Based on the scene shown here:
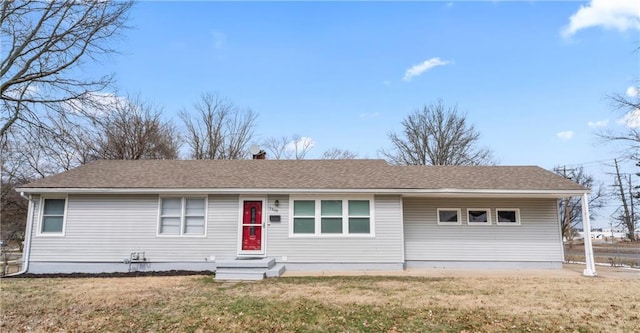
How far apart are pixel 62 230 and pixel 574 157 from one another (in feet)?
129

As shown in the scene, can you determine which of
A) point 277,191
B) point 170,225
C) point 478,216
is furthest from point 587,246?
point 170,225

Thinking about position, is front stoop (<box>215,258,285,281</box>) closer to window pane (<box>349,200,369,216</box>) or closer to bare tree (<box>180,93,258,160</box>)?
window pane (<box>349,200,369,216</box>)

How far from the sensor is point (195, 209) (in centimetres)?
1130

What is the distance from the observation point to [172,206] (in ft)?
37.1

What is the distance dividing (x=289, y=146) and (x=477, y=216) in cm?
2329

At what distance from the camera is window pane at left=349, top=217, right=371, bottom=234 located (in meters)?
11.1

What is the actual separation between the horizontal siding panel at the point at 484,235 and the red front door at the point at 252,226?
16.2 ft

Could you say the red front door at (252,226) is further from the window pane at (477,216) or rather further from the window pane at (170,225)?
the window pane at (477,216)

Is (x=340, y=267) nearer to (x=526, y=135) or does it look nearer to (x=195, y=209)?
(x=195, y=209)

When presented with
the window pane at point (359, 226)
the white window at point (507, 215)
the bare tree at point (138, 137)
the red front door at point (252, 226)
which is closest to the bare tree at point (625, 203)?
the white window at point (507, 215)

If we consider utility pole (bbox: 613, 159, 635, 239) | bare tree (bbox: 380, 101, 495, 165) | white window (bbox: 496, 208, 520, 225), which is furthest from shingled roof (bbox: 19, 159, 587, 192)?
utility pole (bbox: 613, 159, 635, 239)

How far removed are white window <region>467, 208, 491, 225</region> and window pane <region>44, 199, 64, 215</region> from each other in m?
13.5

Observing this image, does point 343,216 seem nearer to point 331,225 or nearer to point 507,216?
point 331,225

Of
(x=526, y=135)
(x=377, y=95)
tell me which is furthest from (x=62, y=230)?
(x=526, y=135)
